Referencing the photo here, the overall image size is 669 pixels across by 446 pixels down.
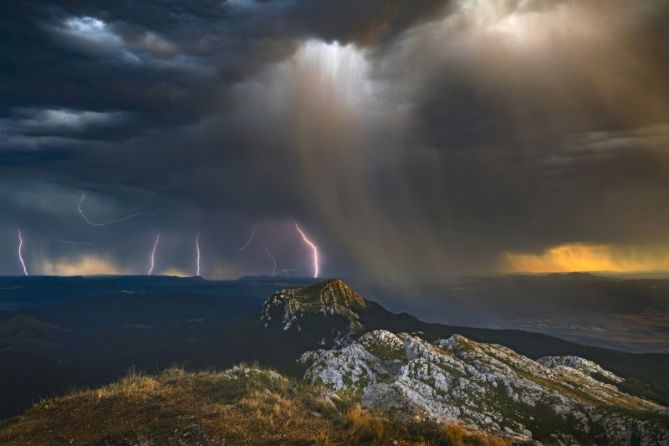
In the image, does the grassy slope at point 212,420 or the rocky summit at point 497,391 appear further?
the rocky summit at point 497,391

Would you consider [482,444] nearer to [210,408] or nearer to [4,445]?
[210,408]

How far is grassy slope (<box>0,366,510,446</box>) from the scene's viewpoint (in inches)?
733

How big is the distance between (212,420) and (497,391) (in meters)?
124

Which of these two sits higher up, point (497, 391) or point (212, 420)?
point (212, 420)

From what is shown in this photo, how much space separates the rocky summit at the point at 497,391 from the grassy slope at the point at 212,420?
4537cm

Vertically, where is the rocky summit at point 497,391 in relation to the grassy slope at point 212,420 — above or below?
below

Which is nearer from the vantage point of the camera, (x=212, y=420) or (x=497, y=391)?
(x=212, y=420)

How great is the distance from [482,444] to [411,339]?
155865 millimetres

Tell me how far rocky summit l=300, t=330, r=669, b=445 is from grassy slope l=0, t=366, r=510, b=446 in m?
45.4

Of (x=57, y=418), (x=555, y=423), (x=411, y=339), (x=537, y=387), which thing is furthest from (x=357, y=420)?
(x=411, y=339)

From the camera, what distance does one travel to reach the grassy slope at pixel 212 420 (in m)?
18.6

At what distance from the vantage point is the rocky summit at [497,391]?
98.9 meters

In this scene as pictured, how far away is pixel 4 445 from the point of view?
19750 mm

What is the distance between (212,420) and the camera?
66.2ft
